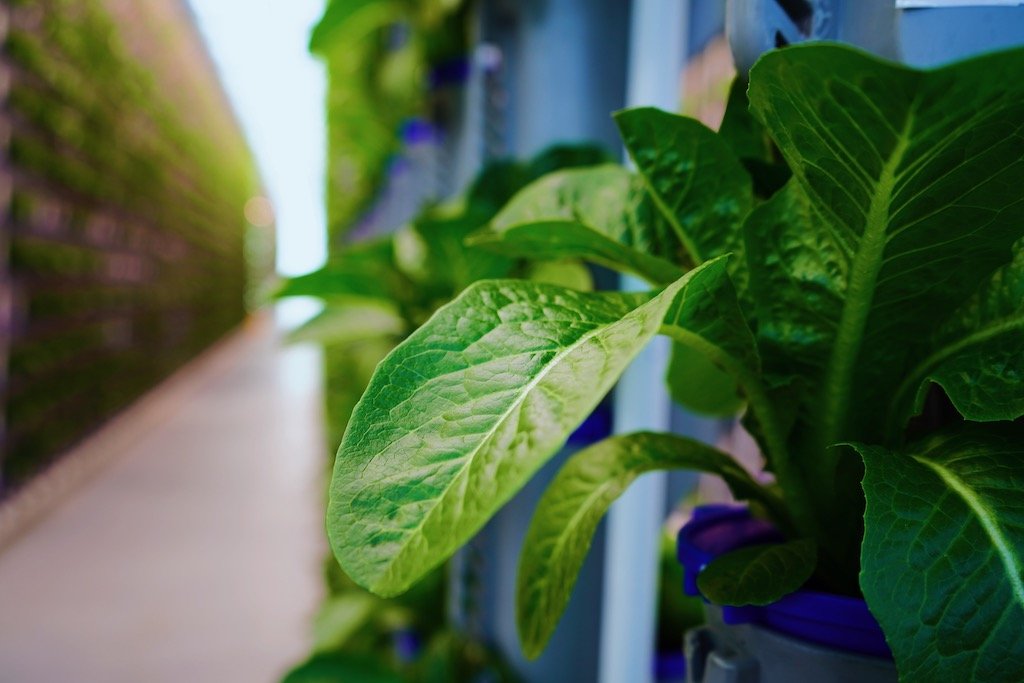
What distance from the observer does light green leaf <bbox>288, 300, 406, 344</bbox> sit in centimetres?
107

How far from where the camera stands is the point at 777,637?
1.27 ft

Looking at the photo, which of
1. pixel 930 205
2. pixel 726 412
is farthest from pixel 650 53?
pixel 930 205

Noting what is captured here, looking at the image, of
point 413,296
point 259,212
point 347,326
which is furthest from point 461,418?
point 259,212

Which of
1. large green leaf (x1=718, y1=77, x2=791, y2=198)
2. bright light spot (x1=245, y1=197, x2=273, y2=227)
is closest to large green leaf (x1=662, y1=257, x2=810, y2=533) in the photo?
large green leaf (x1=718, y1=77, x2=791, y2=198)

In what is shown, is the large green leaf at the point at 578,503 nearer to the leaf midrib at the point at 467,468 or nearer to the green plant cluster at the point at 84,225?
the leaf midrib at the point at 467,468

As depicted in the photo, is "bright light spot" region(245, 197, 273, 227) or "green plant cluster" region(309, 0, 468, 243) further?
"bright light spot" region(245, 197, 273, 227)

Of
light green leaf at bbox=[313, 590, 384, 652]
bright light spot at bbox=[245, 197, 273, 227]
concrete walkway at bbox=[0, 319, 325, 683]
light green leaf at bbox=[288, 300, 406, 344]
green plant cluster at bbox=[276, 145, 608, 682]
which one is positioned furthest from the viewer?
bright light spot at bbox=[245, 197, 273, 227]

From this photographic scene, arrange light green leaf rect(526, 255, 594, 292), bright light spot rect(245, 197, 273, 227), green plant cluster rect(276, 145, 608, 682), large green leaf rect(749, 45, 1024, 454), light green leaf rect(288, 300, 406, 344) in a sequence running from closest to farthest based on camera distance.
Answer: large green leaf rect(749, 45, 1024, 454)
light green leaf rect(526, 255, 594, 292)
green plant cluster rect(276, 145, 608, 682)
light green leaf rect(288, 300, 406, 344)
bright light spot rect(245, 197, 273, 227)

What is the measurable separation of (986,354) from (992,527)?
0.29 ft

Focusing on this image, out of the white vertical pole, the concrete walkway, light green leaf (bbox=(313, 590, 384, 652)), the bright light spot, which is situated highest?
the white vertical pole

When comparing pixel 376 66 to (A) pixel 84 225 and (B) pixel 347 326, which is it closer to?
(B) pixel 347 326

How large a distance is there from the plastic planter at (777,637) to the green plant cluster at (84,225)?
3.34 m

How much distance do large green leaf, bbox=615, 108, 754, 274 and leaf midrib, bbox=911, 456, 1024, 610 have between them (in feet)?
0.50

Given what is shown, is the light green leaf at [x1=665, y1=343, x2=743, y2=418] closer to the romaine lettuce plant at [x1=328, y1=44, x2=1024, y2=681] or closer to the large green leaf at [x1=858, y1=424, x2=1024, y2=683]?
the romaine lettuce plant at [x1=328, y1=44, x2=1024, y2=681]
